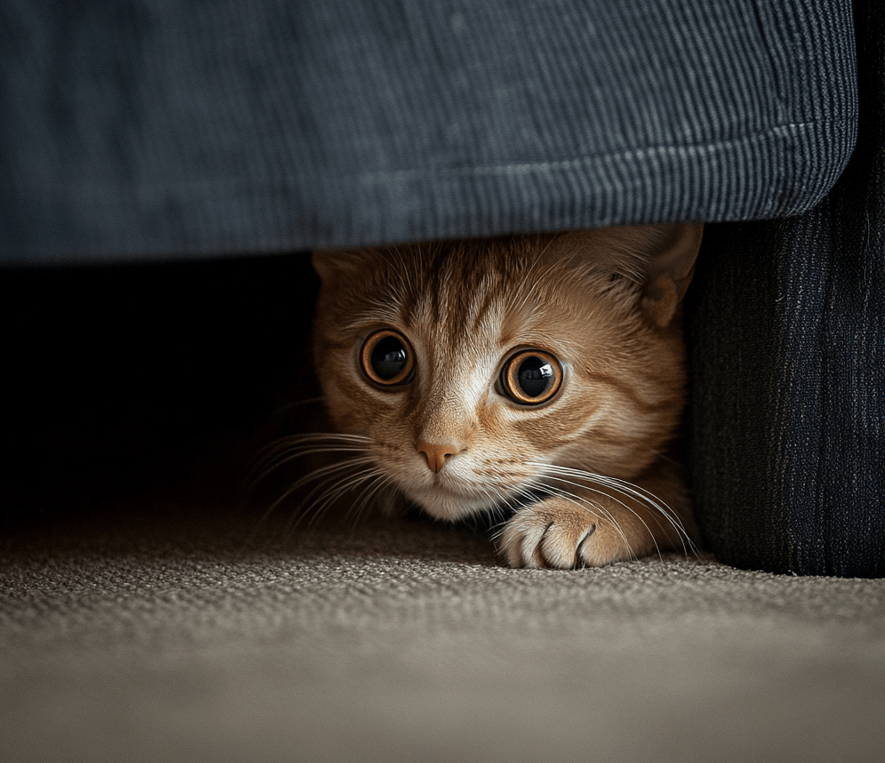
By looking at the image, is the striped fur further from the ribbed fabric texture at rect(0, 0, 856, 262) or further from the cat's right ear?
the ribbed fabric texture at rect(0, 0, 856, 262)

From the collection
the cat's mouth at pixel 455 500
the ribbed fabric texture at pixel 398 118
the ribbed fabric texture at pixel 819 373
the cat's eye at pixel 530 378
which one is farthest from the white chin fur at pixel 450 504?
the ribbed fabric texture at pixel 398 118

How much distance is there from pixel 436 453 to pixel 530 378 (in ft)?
0.61

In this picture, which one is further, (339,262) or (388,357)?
(339,262)

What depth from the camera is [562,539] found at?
106cm

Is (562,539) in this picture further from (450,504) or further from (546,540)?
(450,504)

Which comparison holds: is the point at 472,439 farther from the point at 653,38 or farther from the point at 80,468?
the point at 80,468

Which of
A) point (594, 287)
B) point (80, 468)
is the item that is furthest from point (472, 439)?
point (80, 468)

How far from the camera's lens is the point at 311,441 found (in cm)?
154

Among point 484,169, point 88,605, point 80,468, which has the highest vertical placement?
point 484,169

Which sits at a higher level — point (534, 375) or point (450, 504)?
point (534, 375)

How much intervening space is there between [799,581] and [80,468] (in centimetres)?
133

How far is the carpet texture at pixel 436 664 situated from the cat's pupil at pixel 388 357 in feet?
1.15

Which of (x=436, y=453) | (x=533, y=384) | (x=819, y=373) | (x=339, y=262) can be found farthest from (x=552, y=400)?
(x=339, y=262)

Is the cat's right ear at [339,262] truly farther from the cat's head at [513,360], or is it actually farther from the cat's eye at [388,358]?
the cat's eye at [388,358]
